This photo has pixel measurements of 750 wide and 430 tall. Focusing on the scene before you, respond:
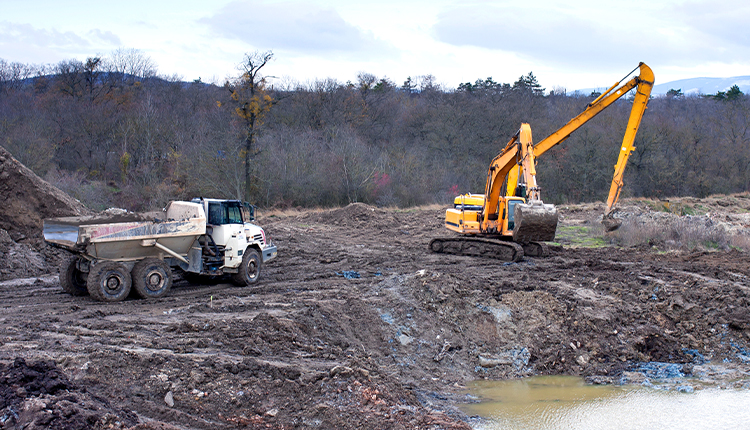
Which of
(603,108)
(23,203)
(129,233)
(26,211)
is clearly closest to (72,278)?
(129,233)

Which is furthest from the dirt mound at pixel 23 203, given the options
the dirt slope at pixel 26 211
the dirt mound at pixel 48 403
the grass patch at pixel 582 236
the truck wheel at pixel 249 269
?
the grass patch at pixel 582 236

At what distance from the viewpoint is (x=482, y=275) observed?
490 inches

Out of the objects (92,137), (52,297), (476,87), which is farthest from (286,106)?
(52,297)

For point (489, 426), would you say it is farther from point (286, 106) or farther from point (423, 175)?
point (286, 106)

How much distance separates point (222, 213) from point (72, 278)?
120 inches

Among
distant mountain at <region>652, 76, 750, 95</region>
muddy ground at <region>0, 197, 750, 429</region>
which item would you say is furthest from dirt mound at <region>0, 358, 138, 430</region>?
distant mountain at <region>652, 76, 750, 95</region>

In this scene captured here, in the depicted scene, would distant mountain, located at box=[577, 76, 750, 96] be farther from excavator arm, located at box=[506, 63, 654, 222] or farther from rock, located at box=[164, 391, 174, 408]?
rock, located at box=[164, 391, 174, 408]

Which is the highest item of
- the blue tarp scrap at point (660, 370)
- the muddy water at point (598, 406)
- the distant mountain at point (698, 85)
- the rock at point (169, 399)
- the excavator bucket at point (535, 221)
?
the distant mountain at point (698, 85)

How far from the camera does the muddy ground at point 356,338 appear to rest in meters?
5.57

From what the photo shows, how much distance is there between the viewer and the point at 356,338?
8.74 m

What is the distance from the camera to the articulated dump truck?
31.3 ft

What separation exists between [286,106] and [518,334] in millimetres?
43766

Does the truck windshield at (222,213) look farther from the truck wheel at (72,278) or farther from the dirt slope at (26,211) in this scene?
the dirt slope at (26,211)

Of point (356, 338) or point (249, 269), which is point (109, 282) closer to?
point (249, 269)
